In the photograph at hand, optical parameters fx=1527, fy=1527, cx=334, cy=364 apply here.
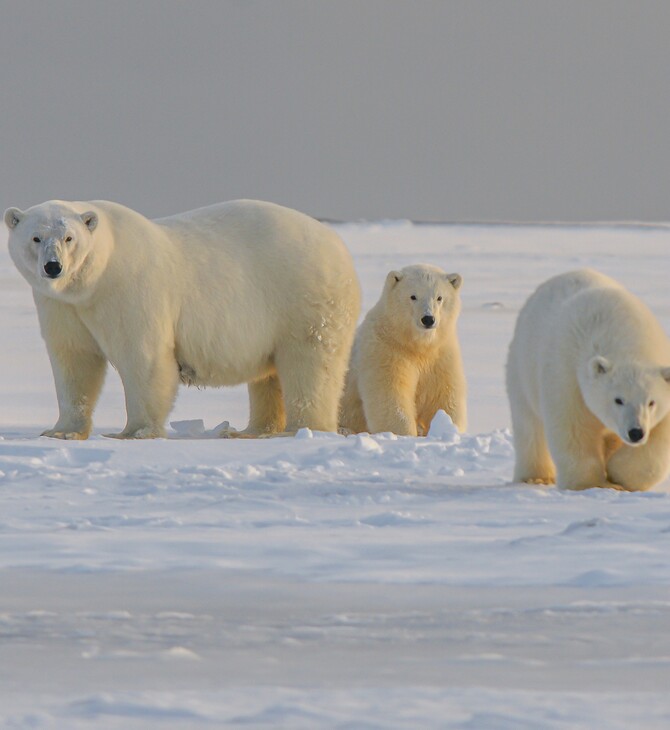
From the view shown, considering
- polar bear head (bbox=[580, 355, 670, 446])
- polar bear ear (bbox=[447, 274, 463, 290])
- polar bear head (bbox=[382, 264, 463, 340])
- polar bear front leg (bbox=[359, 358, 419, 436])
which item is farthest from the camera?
polar bear ear (bbox=[447, 274, 463, 290])

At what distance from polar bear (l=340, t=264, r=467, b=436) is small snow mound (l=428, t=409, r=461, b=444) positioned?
567mm

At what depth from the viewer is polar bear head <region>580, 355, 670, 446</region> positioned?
16.3 ft

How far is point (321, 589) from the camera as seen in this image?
375 cm

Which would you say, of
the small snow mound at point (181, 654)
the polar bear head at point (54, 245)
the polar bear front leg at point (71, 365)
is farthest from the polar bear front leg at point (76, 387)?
the small snow mound at point (181, 654)

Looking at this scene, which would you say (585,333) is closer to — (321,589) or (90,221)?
(321,589)

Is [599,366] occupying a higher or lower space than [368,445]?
higher

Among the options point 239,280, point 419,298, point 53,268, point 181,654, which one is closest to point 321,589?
point 181,654

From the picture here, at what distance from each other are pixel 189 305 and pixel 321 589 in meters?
3.59

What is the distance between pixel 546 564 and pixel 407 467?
6.66 ft

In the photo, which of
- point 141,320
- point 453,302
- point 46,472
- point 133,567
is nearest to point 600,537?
point 133,567

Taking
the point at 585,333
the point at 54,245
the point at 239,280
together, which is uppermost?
the point at 54,245

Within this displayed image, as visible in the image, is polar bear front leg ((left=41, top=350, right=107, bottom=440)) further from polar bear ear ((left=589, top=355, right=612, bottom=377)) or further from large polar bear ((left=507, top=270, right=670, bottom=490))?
polar bear ear ((left=589, top=355, right=612, bottom=377))

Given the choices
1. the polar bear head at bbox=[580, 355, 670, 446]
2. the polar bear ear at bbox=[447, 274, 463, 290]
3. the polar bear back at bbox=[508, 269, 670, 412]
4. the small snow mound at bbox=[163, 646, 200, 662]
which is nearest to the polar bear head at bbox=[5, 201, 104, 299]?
the polar bear ear at bbox=[447, 274, 463, 290]

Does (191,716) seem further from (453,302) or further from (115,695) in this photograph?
(453,302)
